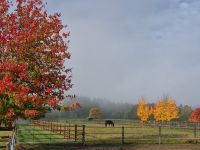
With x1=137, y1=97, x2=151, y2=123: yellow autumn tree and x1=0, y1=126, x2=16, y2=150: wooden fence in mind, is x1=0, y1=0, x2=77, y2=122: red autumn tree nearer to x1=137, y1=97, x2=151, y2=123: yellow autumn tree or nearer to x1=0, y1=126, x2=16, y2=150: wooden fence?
x1=0, y1=126, x2=16, y2=150: wooden fence

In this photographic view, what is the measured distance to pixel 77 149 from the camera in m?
27.0

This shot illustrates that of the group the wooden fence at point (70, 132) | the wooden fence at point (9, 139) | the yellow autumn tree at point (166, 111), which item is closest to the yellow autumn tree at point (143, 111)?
the yellow autumn tree at point (166, 111)

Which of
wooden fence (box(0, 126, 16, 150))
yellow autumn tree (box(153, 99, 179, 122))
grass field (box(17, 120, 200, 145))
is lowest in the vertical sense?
grass field (box(17, 120, 200, 145))

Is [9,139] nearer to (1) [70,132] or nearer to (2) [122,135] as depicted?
(2) [122,135]

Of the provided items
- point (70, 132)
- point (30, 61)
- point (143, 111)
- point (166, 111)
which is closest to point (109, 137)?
point (70, 132)

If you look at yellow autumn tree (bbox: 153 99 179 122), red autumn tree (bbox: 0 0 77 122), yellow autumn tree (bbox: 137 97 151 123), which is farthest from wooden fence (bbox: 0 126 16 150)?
yellow autumn tree (bbox: 137 97 151 123)

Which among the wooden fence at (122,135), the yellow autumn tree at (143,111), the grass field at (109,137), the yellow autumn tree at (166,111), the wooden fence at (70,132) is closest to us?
the wooden fence at (70,132)

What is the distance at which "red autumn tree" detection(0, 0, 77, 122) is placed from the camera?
67.5 ft

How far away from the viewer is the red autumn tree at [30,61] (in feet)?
67.5

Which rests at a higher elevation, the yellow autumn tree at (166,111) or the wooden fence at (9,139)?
the yellow autumn tree at (166,111)

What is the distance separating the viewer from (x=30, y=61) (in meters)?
21.3

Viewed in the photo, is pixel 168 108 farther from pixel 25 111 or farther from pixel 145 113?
pixel 25 111

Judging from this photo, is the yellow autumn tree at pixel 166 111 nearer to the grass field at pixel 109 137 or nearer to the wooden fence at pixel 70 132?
the wooden fence at pixel 70 132

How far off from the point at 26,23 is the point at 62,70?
3.00 metres
